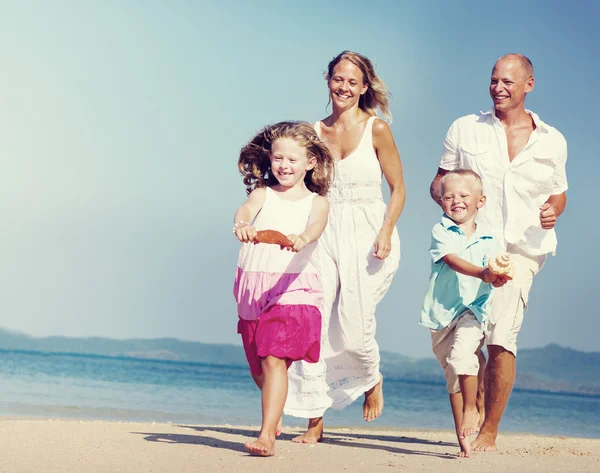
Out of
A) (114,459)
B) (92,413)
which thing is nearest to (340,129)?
(114,459)

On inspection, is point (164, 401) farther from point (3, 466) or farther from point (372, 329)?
point (3, 466)

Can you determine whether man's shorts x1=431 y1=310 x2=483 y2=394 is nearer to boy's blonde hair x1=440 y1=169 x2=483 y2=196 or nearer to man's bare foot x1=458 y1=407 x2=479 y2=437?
man's bare foot x1=458 y1=407 x2=479 y2=437

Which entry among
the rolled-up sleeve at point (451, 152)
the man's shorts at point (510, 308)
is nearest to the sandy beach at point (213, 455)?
the man's shorts at point (510, 308)

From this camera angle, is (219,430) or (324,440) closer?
(324,440)

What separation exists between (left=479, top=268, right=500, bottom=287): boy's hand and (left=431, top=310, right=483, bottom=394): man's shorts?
0.45 m

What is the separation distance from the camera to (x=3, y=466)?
454 cm

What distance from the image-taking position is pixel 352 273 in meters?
6.54

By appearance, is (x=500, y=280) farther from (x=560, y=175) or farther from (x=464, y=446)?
(x=560, y=175)

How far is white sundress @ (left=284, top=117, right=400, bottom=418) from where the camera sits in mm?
6527

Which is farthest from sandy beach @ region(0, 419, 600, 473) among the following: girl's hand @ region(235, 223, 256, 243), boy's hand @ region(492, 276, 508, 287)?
girl's hand @ region(235, 223, 256, 243)

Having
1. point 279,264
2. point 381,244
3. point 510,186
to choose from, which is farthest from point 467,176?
point 279,264

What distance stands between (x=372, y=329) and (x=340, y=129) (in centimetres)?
147

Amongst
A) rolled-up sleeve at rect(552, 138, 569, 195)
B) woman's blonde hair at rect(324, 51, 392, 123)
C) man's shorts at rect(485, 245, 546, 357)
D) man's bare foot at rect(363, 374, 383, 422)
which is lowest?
man's bare foot at rect(363, 374, 383, 422)

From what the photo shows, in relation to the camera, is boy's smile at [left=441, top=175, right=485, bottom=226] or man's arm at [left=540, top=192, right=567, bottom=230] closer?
boy's smile at [left=441, top=175, right=485, bottom=226]
